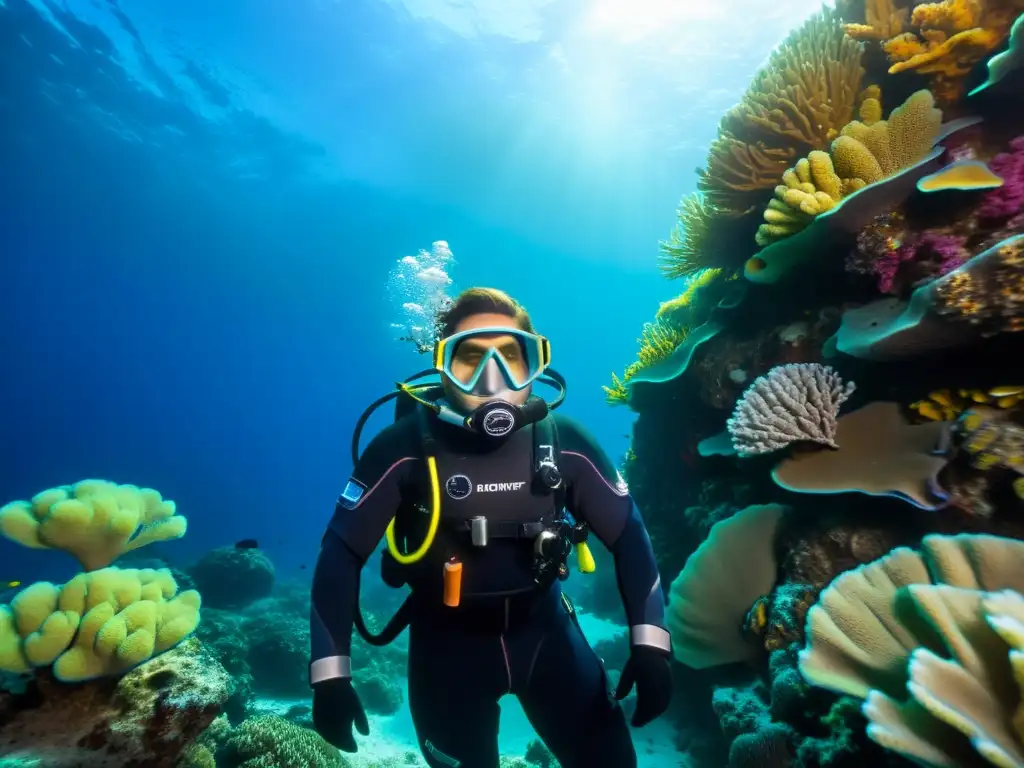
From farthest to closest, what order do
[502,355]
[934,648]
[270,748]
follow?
1. [270,748]
2. [502,355]
3. [934,648]

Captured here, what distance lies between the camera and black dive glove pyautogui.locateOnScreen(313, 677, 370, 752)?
2.30 metres

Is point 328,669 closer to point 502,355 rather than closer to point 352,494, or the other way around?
point 352,494

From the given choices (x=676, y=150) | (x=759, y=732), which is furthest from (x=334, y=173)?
(x=759, y=732)

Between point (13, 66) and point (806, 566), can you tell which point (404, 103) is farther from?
point (806, 566)

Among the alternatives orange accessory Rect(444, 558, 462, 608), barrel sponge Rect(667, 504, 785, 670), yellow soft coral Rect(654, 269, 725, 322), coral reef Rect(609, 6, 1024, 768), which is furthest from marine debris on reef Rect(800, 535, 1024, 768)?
yellow soft coral Rect(654, 269, 725, 322)

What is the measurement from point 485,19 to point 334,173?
18.2 meters

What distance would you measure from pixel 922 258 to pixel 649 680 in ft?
11.9

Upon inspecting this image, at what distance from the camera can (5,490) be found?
65375 millimetres

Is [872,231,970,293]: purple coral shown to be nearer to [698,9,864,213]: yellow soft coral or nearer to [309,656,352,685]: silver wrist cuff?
[698,9,864,213]: yellow soft coral

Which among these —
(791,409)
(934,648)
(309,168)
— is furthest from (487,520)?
(309,168)

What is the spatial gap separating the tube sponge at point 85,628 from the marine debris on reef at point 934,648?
313cm

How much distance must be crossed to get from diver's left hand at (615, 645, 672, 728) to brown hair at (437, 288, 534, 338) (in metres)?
1.97

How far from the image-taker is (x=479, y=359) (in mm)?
2900

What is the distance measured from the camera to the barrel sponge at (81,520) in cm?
257
